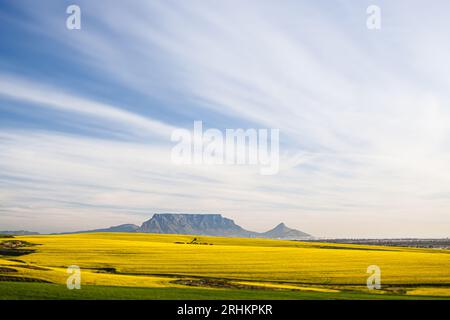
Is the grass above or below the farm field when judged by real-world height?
above

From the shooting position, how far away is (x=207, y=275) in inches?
1801

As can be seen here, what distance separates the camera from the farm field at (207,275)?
3000cm

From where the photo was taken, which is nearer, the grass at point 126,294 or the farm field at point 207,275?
the grass at point 126,294

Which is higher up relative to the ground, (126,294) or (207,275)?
(126,294)

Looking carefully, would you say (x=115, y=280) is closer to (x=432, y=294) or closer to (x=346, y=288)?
(x=346, y=288)

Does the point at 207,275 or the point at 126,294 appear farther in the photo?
the point at 207,275

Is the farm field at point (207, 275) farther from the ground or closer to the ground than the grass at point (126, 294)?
closer to the ground

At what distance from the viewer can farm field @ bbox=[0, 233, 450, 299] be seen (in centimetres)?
3000

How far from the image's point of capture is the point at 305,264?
53281 millimetres

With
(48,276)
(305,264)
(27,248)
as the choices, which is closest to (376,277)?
(305,264)

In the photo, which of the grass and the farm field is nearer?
the grass
